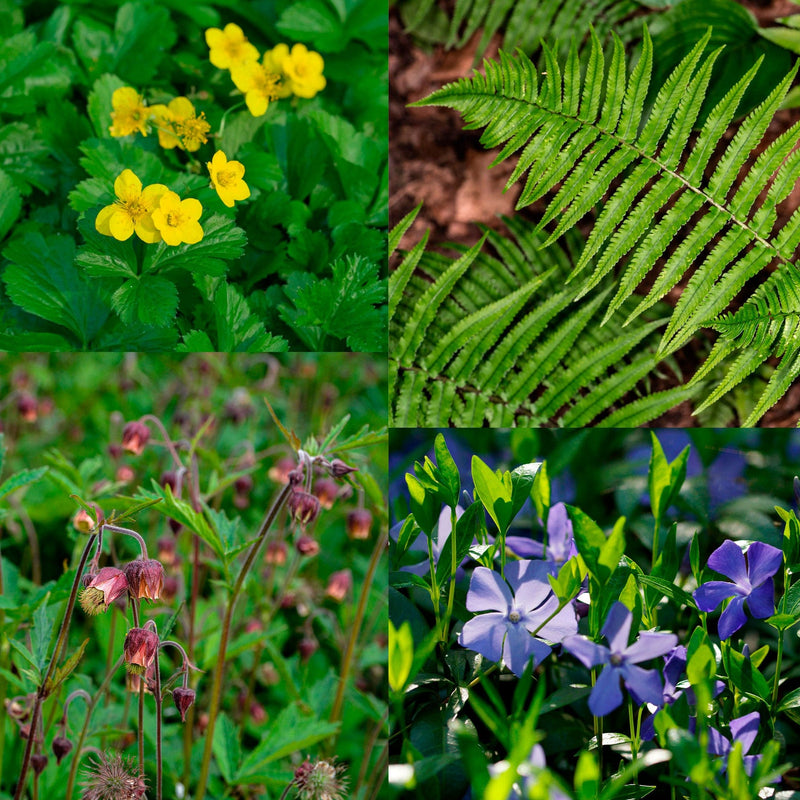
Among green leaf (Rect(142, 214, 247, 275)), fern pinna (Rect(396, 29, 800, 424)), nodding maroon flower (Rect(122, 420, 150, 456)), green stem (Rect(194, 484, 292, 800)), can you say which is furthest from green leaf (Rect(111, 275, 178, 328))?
fern pinna (Rect(396, 29, 800, 424))

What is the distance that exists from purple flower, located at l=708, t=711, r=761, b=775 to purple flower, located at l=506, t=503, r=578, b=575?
310 mm

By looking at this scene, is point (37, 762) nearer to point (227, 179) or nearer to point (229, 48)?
point (227, 179)

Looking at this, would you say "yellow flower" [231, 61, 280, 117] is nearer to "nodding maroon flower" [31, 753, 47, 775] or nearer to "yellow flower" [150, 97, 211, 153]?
"yellow flower" [150, 97, 211, 153]

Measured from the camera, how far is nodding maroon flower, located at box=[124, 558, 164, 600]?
93cm

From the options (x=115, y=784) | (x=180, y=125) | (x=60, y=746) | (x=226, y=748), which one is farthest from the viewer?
(x=180, y=125)

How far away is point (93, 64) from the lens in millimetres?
1576

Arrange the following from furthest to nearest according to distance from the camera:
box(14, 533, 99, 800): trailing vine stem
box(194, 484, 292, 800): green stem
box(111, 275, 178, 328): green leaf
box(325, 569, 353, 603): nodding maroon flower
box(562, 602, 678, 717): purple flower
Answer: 1. box(325, 569, 353, 603): nodding maroon flower
2. box(111, 275, 178, 328): green leaf
3. box(194, 484, 292, 800): green stem
4. box(14, 533, 99, 800): trailing vine stem
5. box(562, 602, 678, 717): purple flower

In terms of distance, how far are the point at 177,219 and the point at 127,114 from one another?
1.14ft

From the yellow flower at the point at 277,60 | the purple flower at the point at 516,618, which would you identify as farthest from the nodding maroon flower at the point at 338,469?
the yellow flower at the point at 277,60

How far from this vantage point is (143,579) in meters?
0.93

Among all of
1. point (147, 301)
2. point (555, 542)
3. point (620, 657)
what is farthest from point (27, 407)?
point (620, 657)

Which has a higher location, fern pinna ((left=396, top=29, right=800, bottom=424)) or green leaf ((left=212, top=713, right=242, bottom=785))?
fern pinna ((left=396, top=29, right=800, bottom=424))

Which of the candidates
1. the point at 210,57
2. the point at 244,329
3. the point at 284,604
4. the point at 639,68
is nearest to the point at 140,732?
the point at 284,604

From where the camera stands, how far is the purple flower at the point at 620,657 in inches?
33.5
